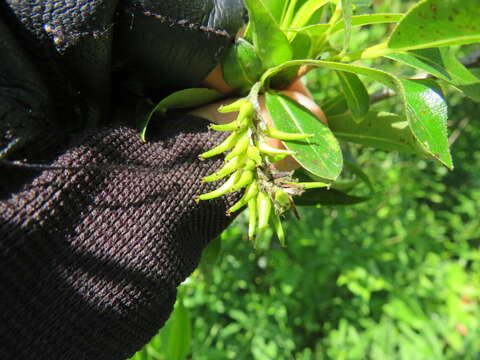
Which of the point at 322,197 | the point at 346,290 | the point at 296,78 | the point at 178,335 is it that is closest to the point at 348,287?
the point at 346,290

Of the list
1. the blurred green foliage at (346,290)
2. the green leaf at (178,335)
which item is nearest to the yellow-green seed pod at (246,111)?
the green leaf at (178,335)

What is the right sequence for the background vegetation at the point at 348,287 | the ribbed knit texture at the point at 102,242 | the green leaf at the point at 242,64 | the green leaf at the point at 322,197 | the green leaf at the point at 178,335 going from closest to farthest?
the ribbed knit texture at the point at 102,242 < the green leaf at the point at 242,64 < the green leaf at the point at 322,197 < the green leaf at the point at 178,335 < the background vegetation at the point at 348,287

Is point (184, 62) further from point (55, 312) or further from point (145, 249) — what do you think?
point (55, 312)

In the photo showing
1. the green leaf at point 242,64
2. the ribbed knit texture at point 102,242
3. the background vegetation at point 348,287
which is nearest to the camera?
the ribbed knit texture at point 102,242

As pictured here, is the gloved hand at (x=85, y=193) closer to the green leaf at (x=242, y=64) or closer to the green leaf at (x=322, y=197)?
the green leaf at (x=242, y=64)

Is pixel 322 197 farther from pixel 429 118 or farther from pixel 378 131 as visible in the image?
pixel 429 118

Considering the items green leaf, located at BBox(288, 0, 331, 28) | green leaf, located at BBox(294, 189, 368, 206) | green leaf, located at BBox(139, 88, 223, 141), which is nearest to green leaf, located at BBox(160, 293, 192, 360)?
green leaf, located at BBox(294, 189, 368, 206)
